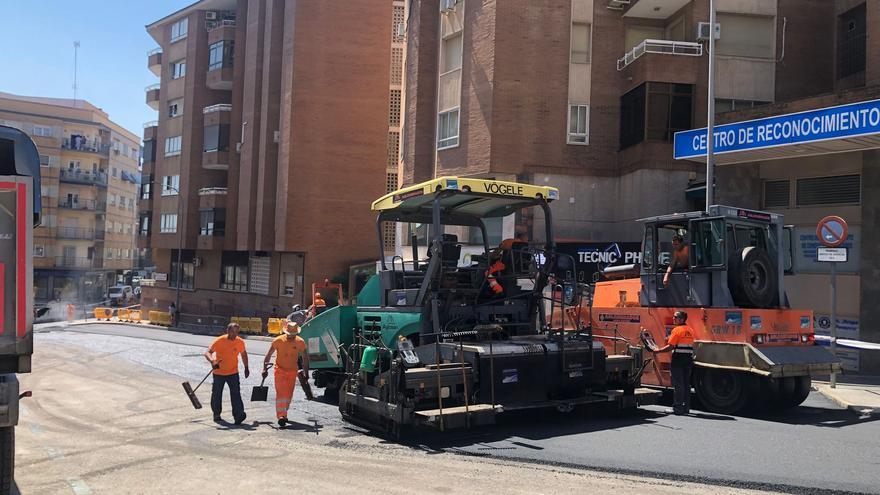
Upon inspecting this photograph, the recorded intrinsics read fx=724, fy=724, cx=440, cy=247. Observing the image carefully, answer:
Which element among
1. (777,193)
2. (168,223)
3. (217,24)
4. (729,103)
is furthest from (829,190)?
(168,223)

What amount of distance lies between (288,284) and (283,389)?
105 ft

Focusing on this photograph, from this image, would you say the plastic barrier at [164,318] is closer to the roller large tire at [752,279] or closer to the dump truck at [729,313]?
the dump truck at [729,313]

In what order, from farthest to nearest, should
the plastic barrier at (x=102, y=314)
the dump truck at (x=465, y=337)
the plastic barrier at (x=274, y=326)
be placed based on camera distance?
the plastic barrier at (x=102, y=314) < the plastic barrier at (x=274, y=326) < the dump truck at (x=465, y=337)

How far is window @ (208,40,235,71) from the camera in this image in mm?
47375

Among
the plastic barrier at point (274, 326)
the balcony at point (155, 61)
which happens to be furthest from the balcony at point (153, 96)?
the plastic barrier at point (274, 326)

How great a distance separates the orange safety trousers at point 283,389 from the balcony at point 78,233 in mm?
71923

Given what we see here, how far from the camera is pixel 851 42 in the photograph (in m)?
21.4

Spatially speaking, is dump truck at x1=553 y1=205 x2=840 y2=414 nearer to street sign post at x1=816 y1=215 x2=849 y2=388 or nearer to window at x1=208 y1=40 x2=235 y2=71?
street sign post at x1=816 y1=215 x2=849 y2=388

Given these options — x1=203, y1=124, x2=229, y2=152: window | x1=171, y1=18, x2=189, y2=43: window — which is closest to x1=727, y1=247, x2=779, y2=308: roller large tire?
x1=203, y1=124, x2=229, y2=152: window

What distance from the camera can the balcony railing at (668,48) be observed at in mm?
23234

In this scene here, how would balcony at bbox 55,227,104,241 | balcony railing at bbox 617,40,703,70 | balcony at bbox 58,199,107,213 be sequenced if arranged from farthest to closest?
balcony at bbox 58,199,107,213 → balcony at bbox 55,227,104,241 → balcony railing at bbox 617,40,703,70

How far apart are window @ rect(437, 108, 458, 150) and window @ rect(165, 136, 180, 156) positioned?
101 ft

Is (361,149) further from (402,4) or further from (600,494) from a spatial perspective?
(600,494)

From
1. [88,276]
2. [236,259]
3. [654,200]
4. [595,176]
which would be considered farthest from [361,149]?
[88,276]
